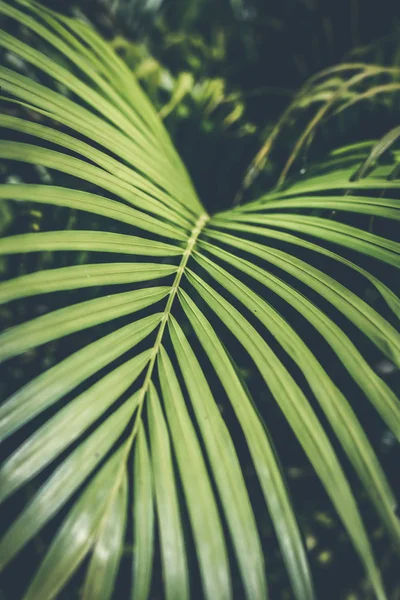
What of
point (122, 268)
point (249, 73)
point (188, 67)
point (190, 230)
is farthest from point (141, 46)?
point (122, 268)

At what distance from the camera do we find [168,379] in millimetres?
487

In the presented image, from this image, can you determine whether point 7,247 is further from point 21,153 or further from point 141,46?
point 141,46

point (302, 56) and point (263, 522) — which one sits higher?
point (302, 56)

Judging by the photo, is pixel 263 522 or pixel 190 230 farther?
pixel 263 522

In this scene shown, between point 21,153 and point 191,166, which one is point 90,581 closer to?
point 21,153

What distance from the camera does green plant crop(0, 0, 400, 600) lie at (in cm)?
38

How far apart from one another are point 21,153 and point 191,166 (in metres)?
0.65

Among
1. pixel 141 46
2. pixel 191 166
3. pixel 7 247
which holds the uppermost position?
pixel 141 46

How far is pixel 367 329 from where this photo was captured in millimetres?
505

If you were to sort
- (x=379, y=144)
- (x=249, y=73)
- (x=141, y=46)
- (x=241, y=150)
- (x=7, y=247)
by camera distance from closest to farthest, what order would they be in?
1. (x=7, y=247)
2. (x=379, y=144)
3. (x=241, y=150)
4. (x=141, y=46)
5. (x=249, y=73)

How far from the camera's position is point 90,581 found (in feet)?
1.18

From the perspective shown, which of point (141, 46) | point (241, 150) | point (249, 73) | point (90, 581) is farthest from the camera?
point (249, 73)

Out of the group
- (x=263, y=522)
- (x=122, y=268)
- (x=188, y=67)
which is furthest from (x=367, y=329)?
(x=188, y=67)

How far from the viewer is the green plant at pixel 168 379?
0.38m
